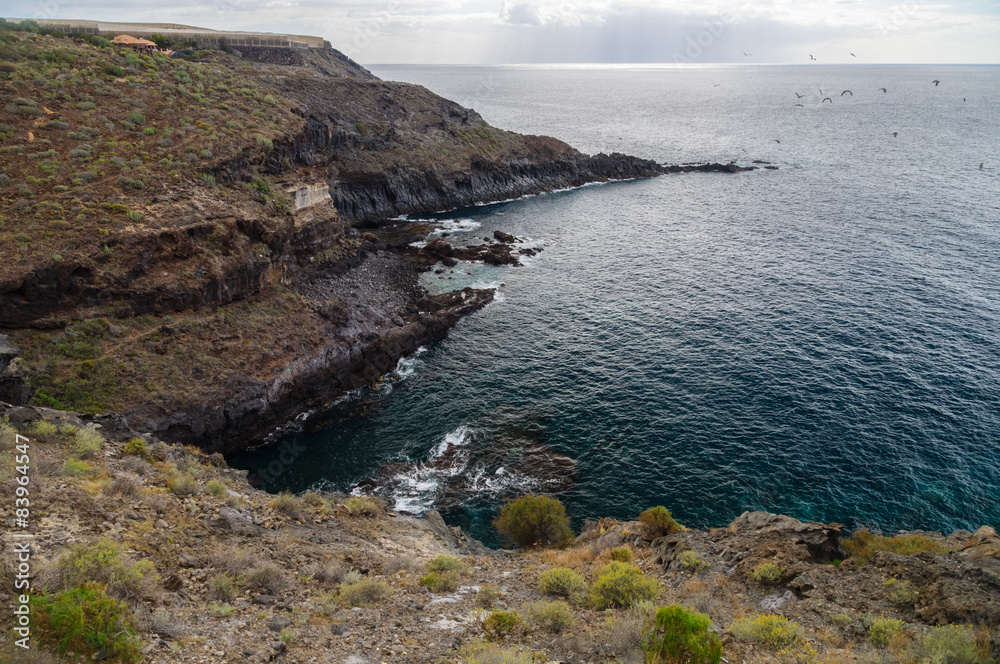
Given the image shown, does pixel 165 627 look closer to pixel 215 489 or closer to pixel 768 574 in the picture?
pixel 215 489

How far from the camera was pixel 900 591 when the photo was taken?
18906 millimetres

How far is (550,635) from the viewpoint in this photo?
A: 55.2ft

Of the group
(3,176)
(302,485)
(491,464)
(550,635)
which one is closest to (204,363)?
(302,485)

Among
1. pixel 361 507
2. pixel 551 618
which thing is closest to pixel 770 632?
pixel 551 618

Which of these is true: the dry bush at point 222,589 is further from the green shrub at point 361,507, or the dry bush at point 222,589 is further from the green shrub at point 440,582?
the green shrub at point 361,507

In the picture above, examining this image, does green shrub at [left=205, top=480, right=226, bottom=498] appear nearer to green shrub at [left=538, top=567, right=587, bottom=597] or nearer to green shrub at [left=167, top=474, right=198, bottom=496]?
green shrub at [left=167, top=474, right=198, bottom=496]

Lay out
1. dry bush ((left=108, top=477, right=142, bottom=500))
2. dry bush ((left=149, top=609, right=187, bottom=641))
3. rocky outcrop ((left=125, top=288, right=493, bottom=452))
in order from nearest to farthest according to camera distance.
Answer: dry bush ((left=149, top=609, right=187, bottom=641))
dry bush ((left=108, top=477, right=142, bottom=500))
rocky outcrop ((left=125, top=288, right=493, bottom=452))

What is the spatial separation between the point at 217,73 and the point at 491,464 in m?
56.8

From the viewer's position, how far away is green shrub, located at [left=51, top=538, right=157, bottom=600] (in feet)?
47.9

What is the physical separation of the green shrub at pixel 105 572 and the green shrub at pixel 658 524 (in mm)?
22327

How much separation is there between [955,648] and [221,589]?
68.7ft

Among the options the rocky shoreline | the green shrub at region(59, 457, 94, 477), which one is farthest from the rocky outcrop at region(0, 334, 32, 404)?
the green shrub at region(59, 457, 94, 477)

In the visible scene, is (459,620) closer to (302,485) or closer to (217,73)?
(302,485)

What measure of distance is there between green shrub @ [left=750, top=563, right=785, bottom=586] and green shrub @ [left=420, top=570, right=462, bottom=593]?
38.0 ft
